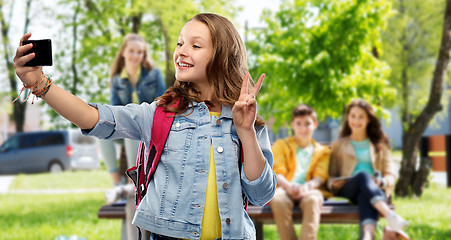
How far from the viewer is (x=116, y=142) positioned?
5.00 meters

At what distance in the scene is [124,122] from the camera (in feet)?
6.20

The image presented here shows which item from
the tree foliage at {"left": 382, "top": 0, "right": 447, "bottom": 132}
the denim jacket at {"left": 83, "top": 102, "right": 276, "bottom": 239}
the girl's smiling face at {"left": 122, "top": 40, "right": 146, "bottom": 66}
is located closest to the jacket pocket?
the denim jacket at {"left": 83, "top": 102, "right": 276, "bottom": 239}

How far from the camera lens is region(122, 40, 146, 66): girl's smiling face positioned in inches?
187

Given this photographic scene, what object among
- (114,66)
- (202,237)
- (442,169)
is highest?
(114,66)

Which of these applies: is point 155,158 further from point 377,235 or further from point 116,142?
point 377,235

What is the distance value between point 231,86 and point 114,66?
3054 mm

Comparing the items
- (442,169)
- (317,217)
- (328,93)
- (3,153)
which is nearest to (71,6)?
(3,153)

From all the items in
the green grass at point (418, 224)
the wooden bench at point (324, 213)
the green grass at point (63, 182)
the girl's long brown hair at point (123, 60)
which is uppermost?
the girl's long brown hair at point (123, 60)

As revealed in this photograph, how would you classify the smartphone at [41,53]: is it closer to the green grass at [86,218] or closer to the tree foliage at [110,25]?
the green grass at [86,218]

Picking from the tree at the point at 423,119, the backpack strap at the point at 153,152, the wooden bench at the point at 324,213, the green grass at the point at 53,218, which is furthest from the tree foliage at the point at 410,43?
the backpack strap at the point at 153,152

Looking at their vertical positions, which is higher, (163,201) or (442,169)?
(163,201)

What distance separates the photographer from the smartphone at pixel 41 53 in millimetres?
1668

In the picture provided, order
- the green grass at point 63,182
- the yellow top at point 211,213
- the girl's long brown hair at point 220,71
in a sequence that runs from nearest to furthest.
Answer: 1. the yellow top at point 211,213
2. the girl's long brown hair at point 220,71
3. the green grass at point 63,182

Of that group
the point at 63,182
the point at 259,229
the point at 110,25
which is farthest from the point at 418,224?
the point at 110,25
